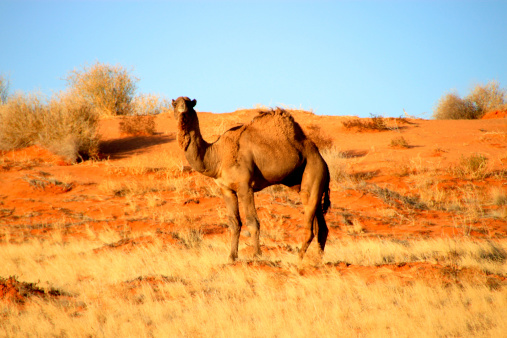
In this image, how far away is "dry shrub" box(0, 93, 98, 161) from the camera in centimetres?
2189

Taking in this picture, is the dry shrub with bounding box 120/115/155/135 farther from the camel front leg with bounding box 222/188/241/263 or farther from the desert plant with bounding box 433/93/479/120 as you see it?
the desert plant with bounding box 433/93/479/120

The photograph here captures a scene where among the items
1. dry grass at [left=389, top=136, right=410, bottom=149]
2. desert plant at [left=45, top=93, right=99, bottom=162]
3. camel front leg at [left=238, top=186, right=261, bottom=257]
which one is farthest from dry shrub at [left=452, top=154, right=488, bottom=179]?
desert plant at [left=45, top=93, right=99, bottom=162]

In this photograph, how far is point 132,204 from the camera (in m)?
15.6

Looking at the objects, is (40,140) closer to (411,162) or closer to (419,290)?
(411,162)

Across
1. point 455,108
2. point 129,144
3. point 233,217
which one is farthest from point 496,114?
point 233,217

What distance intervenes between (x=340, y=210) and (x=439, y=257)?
646 cm

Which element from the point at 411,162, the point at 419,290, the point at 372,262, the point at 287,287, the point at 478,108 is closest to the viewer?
the point at 419,290

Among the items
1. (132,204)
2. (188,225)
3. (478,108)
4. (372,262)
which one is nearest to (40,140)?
(132,204)

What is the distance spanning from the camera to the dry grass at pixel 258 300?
198 inches

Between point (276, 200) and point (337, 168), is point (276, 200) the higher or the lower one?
the lower one

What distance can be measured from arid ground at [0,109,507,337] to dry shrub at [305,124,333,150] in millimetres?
369

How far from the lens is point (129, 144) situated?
25.1 meters

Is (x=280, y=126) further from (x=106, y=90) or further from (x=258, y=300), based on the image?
(x=106, y=90)

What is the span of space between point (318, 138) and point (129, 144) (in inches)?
385
